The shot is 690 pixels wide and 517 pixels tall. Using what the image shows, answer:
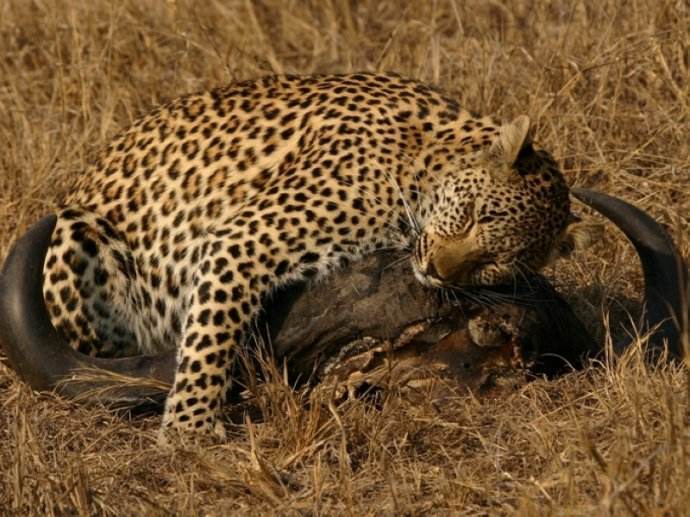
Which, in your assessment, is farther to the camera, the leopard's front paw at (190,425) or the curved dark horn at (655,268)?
the curved dark horn at (655,268)

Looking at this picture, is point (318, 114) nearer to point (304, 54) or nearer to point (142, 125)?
point (142, 125)

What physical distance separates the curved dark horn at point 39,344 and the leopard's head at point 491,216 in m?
1.23

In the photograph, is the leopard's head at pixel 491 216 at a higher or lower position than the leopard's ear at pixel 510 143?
lower

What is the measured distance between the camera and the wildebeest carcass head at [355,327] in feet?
19.3

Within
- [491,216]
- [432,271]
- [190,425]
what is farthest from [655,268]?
[190,425]

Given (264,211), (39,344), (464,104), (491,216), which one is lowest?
(464,104)

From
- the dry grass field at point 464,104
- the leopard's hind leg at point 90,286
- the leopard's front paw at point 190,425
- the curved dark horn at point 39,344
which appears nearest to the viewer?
the dry grass field at point 464,104

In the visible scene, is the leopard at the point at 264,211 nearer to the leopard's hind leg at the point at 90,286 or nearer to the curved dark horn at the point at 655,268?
the leopard's hind leg at the point at 90,286

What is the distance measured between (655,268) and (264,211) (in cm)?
168

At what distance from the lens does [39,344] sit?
5.90 meters

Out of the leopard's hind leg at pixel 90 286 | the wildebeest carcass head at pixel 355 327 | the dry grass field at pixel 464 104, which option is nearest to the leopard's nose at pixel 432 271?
the wildebeest carcass head at pixel 355 327

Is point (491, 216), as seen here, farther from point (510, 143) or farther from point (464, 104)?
point (464, 104)

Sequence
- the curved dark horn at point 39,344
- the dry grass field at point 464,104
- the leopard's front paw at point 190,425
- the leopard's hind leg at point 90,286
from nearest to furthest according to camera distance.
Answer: the dry grass field at point 464,104, the leopard's front paw at point 190,425, the curved dark horn at point 39,344, the leopard's hind leg at point 90,286

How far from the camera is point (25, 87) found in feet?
28.5
